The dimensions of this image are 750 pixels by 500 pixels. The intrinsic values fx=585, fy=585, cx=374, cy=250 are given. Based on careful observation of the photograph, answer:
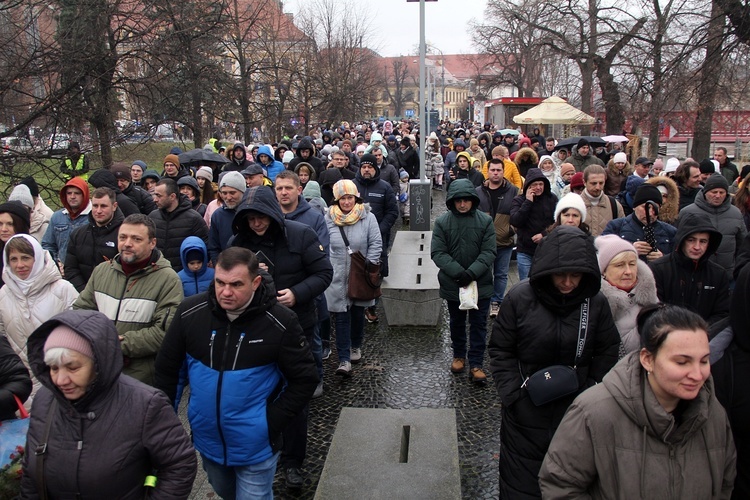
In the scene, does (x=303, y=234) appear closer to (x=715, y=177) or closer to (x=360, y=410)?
(x=360, y=410)

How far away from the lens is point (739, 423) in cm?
262

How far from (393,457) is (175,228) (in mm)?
3046

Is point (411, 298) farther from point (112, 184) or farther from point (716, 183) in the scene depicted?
point (112, 184)

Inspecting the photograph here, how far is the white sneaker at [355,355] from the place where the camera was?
6227 millimetres

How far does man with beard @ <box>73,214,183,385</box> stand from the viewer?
3670 millimetres

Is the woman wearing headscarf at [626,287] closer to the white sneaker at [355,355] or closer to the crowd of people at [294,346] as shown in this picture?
the crowd of people at [294,346]

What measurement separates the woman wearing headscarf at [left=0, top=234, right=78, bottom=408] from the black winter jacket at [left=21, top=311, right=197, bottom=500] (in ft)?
5.16

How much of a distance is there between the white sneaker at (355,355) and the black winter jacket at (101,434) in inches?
148

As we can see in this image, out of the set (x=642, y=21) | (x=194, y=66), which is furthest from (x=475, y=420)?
(x=642, y=21)

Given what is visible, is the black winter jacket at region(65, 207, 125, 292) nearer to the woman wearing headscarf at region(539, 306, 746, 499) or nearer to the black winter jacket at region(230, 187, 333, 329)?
the black winter jacket at region(230, 187, 333, 329)

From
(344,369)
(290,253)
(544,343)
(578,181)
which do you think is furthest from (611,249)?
(578,181)

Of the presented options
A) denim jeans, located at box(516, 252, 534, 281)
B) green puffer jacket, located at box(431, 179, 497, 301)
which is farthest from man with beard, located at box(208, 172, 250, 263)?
Answer: denim jeans, located at box(516, 252, 534, 281)

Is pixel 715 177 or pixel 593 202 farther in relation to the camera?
pixel 593 202

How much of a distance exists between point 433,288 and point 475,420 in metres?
2.37
